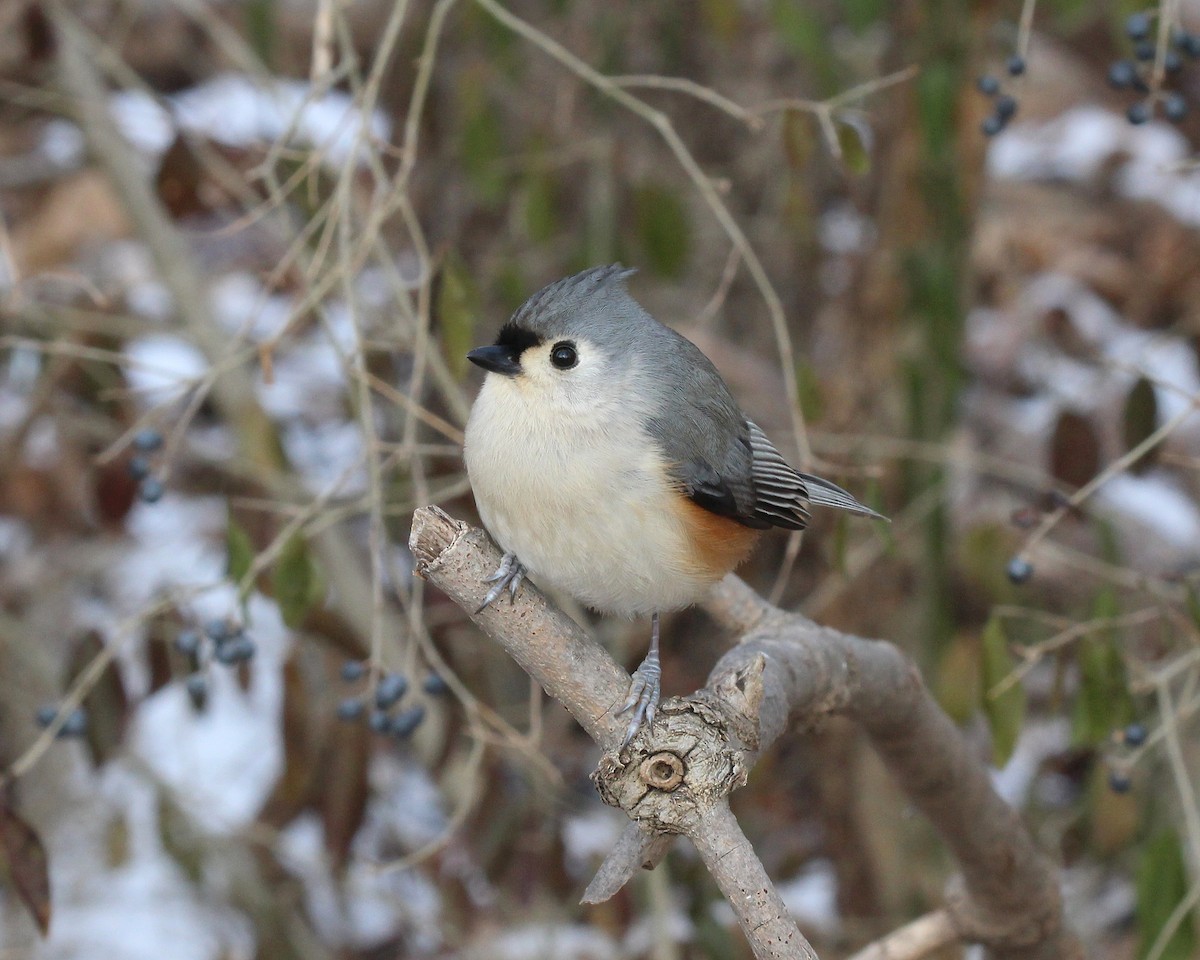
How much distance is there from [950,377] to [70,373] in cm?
216

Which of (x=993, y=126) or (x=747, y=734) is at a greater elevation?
(x=993, y=126)

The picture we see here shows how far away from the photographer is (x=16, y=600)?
4.16 metres

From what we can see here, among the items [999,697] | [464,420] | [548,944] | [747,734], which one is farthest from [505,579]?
[548,944]

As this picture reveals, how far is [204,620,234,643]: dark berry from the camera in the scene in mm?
2328

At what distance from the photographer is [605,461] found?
6.54 ft

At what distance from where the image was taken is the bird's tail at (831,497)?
236cm

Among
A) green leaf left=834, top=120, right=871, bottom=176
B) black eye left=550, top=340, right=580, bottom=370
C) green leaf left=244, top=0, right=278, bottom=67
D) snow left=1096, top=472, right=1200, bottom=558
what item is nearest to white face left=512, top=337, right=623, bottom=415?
black eye left=550, top=340, right=580, bottom=370

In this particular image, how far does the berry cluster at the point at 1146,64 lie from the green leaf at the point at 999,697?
3.19 feet

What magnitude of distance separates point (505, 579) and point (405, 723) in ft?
2.10

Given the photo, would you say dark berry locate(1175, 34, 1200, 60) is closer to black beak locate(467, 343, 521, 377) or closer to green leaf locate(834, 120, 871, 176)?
green leaf locate(834, 120, 871, 176)

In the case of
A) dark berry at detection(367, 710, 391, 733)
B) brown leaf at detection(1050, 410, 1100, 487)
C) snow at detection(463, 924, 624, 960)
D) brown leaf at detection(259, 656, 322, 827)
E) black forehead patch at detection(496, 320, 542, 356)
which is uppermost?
black forehead patch at detection(496, 320, 542, 356)

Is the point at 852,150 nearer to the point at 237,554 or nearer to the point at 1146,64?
the point at 1146,64

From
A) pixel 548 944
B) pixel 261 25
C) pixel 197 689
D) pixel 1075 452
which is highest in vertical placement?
pixel 261 25

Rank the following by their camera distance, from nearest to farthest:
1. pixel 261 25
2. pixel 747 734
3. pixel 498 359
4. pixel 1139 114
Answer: pixel 747 734 → pixel 498 359 → pixel 1139 114 → pixel 261 25
